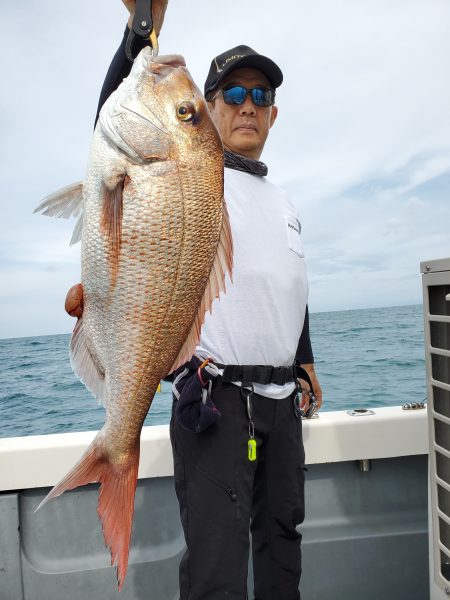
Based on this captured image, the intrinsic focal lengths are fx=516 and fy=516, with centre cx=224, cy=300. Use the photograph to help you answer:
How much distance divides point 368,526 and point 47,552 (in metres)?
1.67

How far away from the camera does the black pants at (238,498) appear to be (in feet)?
5.40

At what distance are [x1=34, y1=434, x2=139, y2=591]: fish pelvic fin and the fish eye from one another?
2.79ft

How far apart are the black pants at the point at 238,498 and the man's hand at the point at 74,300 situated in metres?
0.65

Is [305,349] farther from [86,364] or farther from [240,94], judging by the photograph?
[86,364]

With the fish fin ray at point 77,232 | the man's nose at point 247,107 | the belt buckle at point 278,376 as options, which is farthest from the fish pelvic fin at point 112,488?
the man's nose at point 247,107

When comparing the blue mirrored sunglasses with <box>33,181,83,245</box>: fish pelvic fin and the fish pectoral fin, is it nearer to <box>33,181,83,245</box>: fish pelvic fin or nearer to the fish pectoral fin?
<box>33,181,83,245</box>: fish pelvic fin

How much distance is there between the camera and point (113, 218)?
1232 millimetres

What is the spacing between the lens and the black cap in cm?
204

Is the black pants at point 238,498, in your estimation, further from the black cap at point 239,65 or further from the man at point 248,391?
the black cap at point 239,65

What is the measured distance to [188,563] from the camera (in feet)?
5.47

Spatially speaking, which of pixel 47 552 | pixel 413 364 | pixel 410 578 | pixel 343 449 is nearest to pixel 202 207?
pixel 343 449

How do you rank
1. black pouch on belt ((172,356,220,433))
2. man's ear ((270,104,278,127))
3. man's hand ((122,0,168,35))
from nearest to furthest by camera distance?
man's hand ((122,0,168,35)), black pouch on belt ((172,356,220,433)), man's ear ((270,104,278,127))

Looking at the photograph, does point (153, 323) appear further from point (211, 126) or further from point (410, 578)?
point (410, 578)

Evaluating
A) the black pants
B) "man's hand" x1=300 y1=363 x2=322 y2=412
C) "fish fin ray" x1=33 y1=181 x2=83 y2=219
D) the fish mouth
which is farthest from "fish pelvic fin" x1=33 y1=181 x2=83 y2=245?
"man's hand" x1=300 y1=363 x2=322 y2=412
